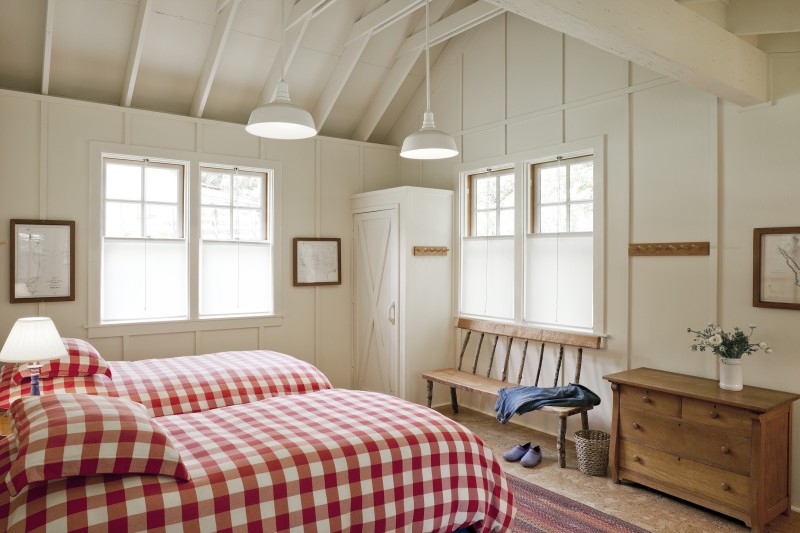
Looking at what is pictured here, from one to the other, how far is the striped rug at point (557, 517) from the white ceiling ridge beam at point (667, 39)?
257 centimetres

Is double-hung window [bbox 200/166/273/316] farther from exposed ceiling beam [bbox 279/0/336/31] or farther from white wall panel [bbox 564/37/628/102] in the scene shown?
white wall panel [bbox 564/37/628/102]

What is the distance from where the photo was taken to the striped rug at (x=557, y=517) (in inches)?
122

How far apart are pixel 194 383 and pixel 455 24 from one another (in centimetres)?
369

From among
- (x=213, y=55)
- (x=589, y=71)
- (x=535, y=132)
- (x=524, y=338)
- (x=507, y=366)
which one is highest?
(x=213, y=55)

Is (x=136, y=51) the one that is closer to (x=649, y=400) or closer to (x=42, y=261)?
(x=42, y=261)

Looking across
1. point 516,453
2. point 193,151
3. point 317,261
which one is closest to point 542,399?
point 516,453

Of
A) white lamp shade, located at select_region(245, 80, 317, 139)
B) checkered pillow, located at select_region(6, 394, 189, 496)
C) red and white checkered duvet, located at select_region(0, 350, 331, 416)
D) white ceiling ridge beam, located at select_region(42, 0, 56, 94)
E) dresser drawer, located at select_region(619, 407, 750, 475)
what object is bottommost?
dresser drawer, located at select_region(619, 407, 750, 475)

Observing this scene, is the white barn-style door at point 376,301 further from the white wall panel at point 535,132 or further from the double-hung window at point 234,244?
the white wall panel at point 535,132

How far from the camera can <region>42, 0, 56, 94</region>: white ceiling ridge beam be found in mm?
3881

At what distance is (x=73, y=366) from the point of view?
11.0ft

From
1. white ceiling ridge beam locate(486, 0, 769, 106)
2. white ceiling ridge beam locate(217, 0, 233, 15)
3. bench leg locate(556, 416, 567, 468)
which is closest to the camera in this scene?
white ceiling ridge beam locate(486, 0, 769, 106)

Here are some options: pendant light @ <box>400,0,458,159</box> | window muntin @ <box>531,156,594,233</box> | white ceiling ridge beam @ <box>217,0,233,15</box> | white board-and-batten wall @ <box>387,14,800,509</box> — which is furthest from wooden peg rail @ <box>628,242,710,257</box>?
white ceiling ridge beam @ <box>217,0,233,15</box>

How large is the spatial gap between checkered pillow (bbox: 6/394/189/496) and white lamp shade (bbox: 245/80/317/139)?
1.66 m

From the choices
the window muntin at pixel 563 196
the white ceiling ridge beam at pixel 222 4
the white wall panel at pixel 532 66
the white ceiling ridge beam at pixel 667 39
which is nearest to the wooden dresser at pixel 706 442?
the window muntin at pixel 563 196
